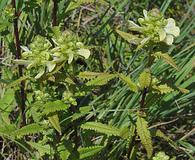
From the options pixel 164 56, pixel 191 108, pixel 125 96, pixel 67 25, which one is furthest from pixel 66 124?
pixel 67 25

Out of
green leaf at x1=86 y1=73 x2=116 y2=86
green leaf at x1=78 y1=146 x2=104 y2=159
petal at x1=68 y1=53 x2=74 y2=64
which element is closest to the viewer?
petal at x1=68 y1=53 x2=74 y2=64

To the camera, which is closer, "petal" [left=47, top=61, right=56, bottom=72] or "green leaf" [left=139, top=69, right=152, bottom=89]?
"petal" [left=47, top=61, right=56, bottom=72]

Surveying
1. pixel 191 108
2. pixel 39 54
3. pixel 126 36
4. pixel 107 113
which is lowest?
pixel 107 113

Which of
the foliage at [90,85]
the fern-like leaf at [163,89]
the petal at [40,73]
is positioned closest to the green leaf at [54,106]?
the foliage at [90,85]

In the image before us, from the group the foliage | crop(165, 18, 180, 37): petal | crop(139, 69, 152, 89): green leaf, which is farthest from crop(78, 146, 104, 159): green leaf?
crop(165, 18, 180, 37): petal

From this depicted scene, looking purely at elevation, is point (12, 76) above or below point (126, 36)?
below

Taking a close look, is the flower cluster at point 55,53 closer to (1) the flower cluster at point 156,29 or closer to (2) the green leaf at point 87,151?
(1) the flower cluster at point 156,29

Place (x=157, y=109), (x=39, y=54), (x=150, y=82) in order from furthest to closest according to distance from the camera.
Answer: (x=157, y=109) → (x=150, y=82) → (x=39, y=54)

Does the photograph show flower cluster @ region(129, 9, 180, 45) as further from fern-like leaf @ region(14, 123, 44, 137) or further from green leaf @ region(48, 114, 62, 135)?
fern-like leaf @ region(14, 123, 44, 137)

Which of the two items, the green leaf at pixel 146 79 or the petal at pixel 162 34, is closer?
the petal at pixel 162 34

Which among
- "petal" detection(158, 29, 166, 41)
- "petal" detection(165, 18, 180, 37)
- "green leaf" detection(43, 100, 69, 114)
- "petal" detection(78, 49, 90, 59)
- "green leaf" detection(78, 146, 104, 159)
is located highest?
"petal" detection(165, 18, 180, 37)

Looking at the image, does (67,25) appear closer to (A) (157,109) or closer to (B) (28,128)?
(A) (157,109)
